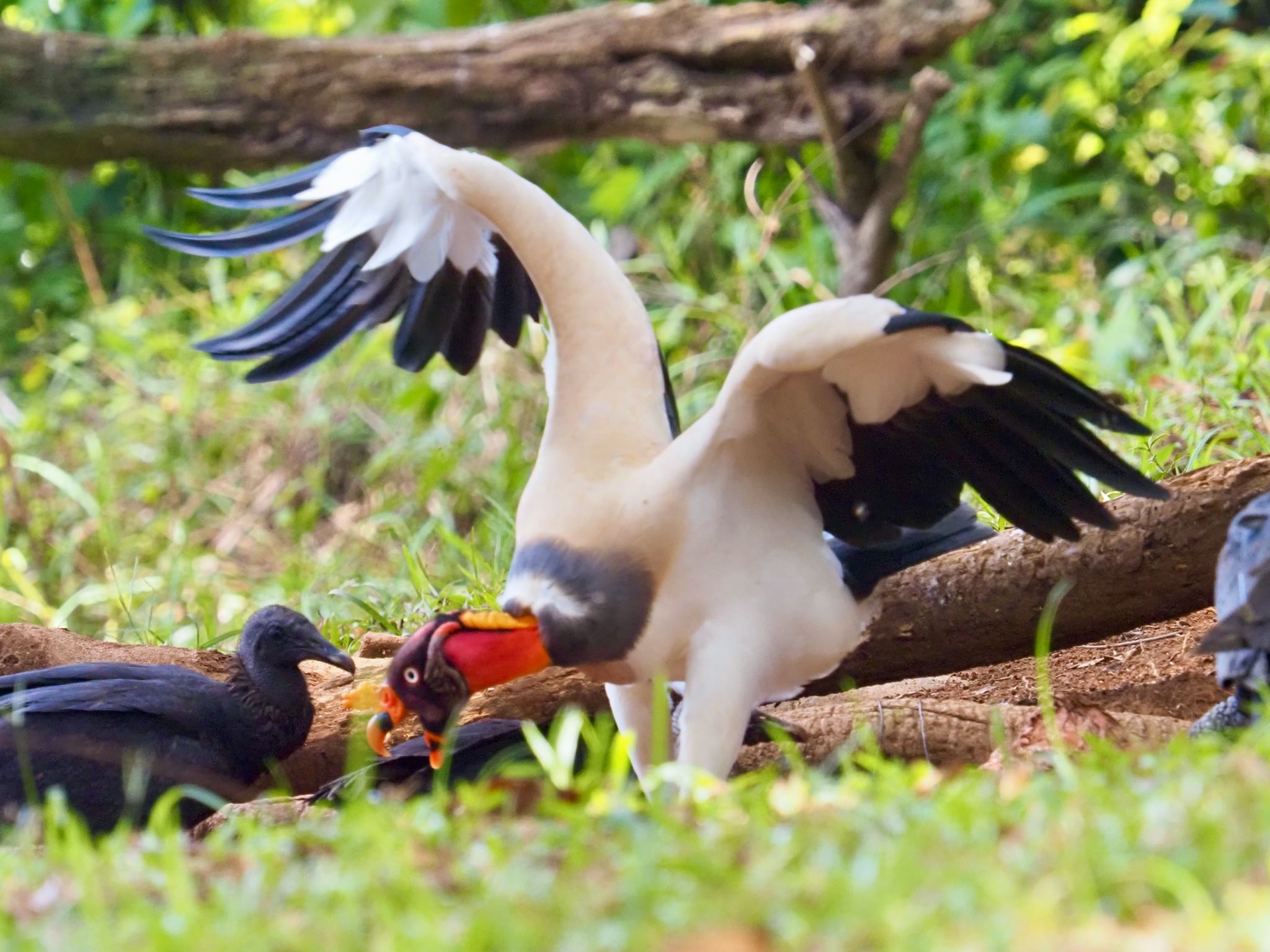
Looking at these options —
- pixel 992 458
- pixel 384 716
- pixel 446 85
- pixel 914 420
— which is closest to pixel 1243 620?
pixel 992 458

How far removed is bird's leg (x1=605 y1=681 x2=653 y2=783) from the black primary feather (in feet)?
1.71

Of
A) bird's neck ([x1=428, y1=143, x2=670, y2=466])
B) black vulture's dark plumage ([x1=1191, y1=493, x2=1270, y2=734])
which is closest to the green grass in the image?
black vulture's dark plumage ([x1=1191, y1=493, x2=1270, y2=734])

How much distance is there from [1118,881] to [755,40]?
4122 millimetres

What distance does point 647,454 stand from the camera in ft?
9.88

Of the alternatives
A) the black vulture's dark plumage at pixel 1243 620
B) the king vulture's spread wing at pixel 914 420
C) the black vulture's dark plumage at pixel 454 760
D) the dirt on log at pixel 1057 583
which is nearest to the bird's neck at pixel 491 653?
the black vulture's dark plumage at pixel 454 760

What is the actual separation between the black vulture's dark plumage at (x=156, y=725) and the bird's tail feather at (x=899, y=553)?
3.82 feet

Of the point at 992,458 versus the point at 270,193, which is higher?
the point at 270,193

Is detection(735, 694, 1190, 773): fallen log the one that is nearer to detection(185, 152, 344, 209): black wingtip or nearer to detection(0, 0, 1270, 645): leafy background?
detection(185, 152, 344, 209): black wingtip

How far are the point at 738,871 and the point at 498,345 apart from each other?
509cm

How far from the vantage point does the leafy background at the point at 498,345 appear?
6066 mm

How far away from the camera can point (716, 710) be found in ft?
9.12

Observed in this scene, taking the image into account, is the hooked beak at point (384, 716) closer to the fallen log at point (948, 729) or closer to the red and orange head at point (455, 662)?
the red and orange head at point (455, 662)

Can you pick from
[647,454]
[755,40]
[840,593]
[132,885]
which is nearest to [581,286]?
[647,454]

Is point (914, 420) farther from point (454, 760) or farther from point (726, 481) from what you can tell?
point (454, 760)
